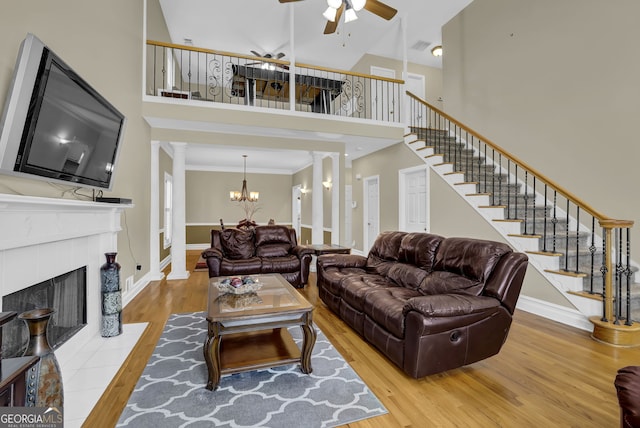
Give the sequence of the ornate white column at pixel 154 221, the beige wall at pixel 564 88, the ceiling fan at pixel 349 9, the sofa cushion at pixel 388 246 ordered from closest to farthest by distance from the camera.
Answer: the beige wall at pixel 564 88 → the sofa cushion at pixel 388 246 → the ceiling fan at pixel 349 9 → the ornate white column at pixel 154 221

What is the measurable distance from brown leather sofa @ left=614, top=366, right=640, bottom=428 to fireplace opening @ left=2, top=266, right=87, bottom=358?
306 centimetres

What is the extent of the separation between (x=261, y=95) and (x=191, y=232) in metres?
5.36

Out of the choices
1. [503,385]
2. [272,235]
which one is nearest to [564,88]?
[503,385]

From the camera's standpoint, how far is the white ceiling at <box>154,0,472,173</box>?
5602mm

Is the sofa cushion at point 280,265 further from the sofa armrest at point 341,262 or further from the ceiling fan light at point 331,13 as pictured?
the ceiling fan light at point 331,13

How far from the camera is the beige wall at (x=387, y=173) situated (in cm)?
610

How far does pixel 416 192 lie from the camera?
19.5 feet

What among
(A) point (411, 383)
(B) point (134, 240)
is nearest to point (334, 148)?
(B) point (134, 240)

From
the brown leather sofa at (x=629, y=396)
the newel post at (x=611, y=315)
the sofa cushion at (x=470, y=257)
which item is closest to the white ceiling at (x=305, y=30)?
the sofa cushion at (x=470, y=257)

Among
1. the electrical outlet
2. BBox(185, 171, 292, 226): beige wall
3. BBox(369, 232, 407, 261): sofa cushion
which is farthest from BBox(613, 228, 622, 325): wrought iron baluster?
BBox(185, 171, 292, 226): beige wall

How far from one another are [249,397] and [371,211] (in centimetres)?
589

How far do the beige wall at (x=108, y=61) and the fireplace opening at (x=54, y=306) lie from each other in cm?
68

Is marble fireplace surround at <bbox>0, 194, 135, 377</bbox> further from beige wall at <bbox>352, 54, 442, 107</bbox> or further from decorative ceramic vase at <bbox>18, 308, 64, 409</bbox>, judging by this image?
beige wall at <bbox>352, 54, 442, 107</bbox>

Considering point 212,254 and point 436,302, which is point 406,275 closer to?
point 436,302
